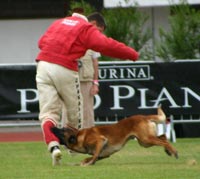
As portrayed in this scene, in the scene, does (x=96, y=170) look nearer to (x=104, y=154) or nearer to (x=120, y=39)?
(x=104, y=154)

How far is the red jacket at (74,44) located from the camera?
37.5 feet

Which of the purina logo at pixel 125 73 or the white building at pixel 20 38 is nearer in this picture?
the purina logo at pixel 125 73

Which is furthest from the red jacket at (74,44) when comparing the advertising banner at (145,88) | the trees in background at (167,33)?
the trees in background at (167,33)

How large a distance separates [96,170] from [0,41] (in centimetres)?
1243

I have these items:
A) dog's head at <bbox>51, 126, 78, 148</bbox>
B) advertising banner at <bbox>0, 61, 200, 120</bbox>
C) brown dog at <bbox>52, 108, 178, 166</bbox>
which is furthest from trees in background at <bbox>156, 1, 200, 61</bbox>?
dog's head at <bbox>51, 126, 78, 148</bbox>

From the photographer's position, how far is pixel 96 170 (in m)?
11.2

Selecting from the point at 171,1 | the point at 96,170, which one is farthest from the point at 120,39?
the point at 96,170

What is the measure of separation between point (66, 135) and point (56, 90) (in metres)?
0.56

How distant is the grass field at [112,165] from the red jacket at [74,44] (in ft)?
4.28

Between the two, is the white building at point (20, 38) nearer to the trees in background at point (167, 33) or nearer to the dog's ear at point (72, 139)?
the trees in background at point (167, 33)

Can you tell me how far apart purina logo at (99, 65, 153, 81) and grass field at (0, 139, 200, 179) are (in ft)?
6.91

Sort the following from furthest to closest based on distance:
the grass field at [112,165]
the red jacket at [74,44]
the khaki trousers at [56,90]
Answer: the khaki trousers at [56,90]
the red jacket at [74,44]
the grass field at [112,165]

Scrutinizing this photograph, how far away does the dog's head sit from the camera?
38.4 ft

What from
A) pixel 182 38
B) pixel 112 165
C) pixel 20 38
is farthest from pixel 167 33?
pixel 112 165
